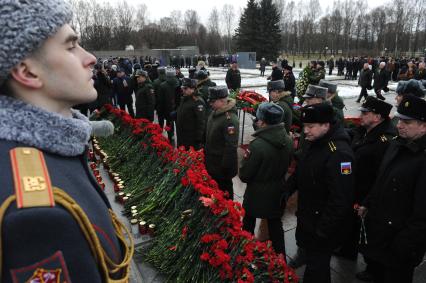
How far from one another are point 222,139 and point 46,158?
3.66 metres

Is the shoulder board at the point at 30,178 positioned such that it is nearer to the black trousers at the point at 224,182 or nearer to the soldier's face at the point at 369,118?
the soldier's face at the point at 369,118

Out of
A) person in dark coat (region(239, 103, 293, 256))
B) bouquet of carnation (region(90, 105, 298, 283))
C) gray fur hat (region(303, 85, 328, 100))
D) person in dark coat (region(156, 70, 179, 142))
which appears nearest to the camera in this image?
bouquet of carnation (region(90, 105, 298, 283))

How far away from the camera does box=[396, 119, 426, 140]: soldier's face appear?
112 inches

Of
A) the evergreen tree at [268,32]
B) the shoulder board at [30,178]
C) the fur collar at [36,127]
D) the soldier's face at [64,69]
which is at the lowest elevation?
the shoulder board at [30,178]

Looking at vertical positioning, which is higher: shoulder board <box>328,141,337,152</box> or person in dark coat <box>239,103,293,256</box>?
shoulder board <box>328,141,337,152</box>

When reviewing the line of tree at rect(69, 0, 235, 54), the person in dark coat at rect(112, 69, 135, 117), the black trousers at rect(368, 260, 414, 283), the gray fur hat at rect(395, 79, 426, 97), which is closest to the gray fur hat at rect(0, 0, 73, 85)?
the black trousers at rect(368, 260, 414, 283)

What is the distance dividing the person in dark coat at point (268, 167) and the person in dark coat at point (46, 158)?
2.44 metres

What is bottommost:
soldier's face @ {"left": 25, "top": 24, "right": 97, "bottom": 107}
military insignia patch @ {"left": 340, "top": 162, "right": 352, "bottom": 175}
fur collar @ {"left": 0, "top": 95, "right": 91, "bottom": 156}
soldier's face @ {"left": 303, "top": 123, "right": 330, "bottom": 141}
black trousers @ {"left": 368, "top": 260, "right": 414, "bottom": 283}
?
black trousers @ {"left": 368, "top": 260, "right": 414, "bottom": 283}

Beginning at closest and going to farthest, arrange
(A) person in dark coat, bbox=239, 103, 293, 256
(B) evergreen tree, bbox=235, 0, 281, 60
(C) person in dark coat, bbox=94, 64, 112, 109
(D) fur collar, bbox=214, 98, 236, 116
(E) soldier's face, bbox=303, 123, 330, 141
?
(E) soldier's face, bbox=303, 123, 330, 141 → (A) person in dark coat, bbox=239, 103, 293, 256 → (D) fur collar, bbox=214, 98, 236, 116 → (C) person in dark coat, bbox=94, 64, 112, 109 → (B) evergreen tree, bbox=235, 0, 281, 60

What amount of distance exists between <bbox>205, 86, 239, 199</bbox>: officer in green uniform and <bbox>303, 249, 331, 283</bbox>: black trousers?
1737 millimetres

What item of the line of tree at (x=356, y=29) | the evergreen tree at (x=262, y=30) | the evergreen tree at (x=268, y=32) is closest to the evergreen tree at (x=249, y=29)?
the evergreen tree at (x=262, y=30)

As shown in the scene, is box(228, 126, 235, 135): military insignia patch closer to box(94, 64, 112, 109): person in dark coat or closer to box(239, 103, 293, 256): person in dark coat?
box(239, 103, 293, 256): person in dark coat

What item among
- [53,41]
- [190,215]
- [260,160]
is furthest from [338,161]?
[53,41]

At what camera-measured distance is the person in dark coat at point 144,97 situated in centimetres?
838
